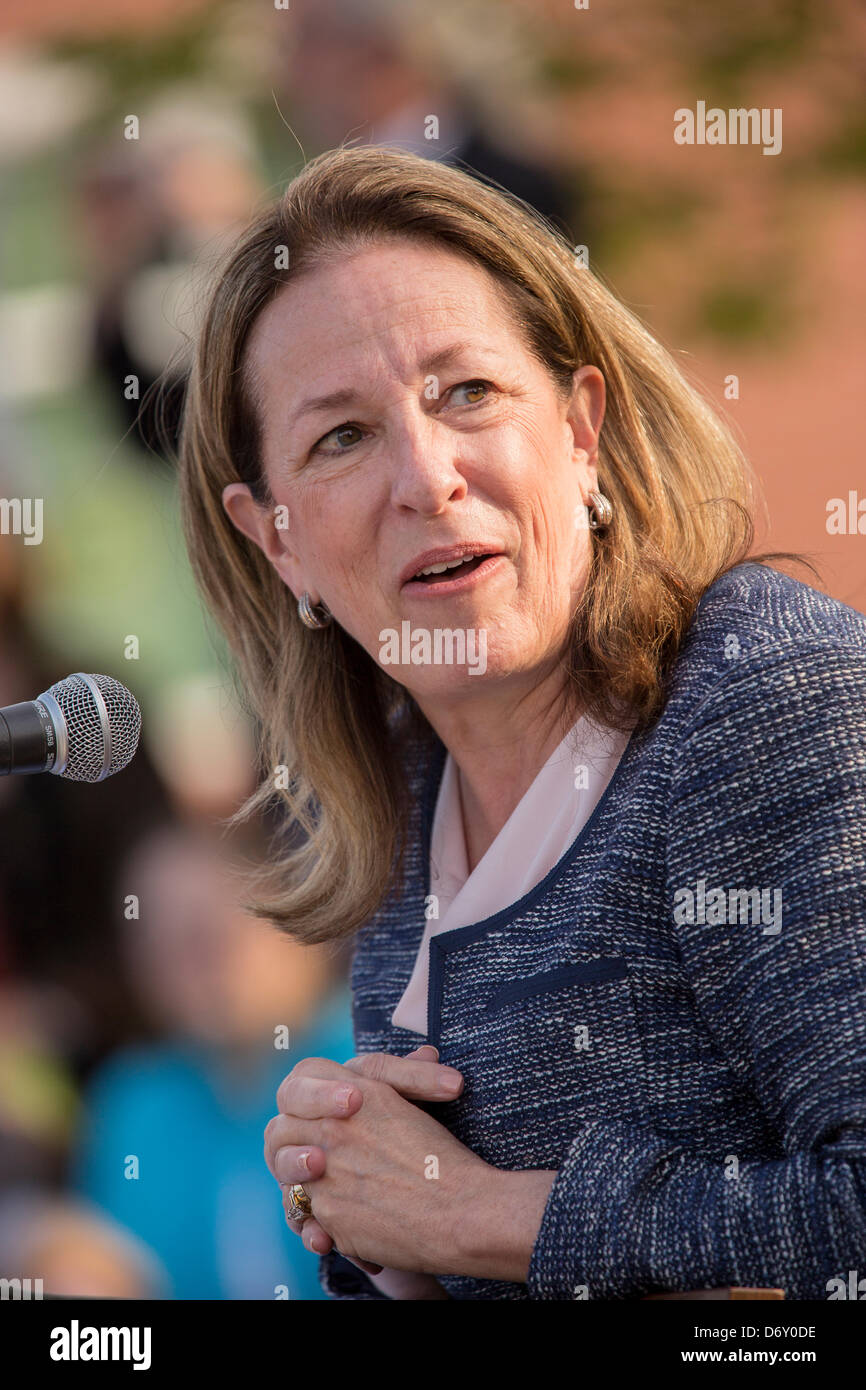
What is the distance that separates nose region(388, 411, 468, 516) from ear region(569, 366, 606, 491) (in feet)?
0.72

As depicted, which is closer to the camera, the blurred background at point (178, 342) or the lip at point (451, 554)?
the lip at point (451, 554)

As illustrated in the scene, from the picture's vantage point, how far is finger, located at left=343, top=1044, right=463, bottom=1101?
4.58 ft

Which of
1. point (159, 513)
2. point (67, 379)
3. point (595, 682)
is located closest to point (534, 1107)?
point (595, 682)

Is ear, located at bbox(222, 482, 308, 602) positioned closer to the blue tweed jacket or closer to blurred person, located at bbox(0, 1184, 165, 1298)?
the blue tweed jacket

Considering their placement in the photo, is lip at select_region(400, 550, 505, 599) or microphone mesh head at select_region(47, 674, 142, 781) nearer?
microphone mesh head at select_region(47, 674, 142, 781)

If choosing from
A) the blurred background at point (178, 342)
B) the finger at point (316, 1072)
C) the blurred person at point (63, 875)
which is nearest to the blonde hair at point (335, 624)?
the finger at point (316, 1072)

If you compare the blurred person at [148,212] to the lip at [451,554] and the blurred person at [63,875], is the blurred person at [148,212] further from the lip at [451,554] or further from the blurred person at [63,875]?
the lip at [451,554]

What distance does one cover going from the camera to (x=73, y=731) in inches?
45.9

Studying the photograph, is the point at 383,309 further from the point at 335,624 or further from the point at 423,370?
the point at 335,624

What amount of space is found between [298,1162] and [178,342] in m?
1.78

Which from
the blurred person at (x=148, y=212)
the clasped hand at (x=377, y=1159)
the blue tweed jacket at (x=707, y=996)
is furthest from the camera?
the blurred person at (x=148, y=212)

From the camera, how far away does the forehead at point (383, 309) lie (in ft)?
5.00

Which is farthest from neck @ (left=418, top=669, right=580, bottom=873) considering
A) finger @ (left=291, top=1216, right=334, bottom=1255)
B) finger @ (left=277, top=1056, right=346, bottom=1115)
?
finger @ (left=291, top=1216, right=334, bottom=1255)

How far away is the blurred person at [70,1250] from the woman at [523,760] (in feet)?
3.41
